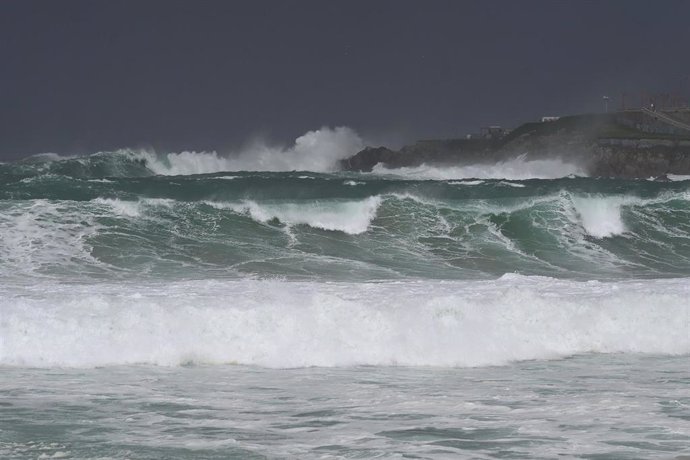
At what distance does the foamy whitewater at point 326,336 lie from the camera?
6.93 meters

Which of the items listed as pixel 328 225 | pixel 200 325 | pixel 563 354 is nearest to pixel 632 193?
pixel 328 225

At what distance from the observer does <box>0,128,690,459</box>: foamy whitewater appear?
6926 millimetres

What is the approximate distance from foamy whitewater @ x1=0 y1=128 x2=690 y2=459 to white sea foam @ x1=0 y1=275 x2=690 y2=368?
0.03 meters

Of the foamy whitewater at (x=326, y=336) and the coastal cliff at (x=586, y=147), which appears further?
the coastal cliff at (x=586, y=147)

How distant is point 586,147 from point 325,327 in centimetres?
6362

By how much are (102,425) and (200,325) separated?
12.3 ft

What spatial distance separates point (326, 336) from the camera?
35.6ft

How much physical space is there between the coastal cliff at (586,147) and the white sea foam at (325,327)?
5523 centimetres

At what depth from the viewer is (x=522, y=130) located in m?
87.3

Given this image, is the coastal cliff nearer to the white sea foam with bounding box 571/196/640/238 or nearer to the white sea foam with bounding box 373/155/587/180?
the white sea foam with bounding box 373/155/587/180

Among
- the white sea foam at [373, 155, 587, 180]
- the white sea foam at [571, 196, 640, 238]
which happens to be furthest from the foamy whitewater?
the white sea foam at [373, 155, 587, 180]

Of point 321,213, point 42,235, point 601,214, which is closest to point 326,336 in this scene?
point 42,235

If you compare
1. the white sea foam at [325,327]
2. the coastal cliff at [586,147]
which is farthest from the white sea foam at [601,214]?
the coastal cliff at [586,147]

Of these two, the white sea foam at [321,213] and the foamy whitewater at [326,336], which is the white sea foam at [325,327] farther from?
the white sea foam at [321,213]
